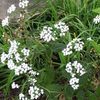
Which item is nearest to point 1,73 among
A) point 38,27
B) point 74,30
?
point 38,27

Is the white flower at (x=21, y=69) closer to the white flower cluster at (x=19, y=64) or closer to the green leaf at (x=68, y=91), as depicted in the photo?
the white flower cluster at (x=19, y=64)

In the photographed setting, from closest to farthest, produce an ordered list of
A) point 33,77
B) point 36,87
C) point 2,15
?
point 36,87 → point 33,77 → point 2,15

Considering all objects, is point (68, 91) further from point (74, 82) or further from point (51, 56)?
point (51, 56)

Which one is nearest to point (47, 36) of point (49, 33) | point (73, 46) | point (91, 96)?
point (49, 33)

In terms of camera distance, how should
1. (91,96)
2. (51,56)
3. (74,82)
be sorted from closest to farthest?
(74,82) < (91,96) < (51,56)

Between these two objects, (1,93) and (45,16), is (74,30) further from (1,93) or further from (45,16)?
(1,93)

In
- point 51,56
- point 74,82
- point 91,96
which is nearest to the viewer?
point 74,82

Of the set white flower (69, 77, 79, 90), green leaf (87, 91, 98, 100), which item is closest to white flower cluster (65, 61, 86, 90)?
white flower (69, 77, 79, 90)

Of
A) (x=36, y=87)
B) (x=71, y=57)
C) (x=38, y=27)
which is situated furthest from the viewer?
(x=38, y=27)

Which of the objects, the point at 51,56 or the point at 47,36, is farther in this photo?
the point at 51,56

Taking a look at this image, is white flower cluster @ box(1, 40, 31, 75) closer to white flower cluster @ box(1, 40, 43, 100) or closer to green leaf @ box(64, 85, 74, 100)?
white flower cluster @ box(1, 40, 43, 100)

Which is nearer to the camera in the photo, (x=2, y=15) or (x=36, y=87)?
(x=36, y=87)
